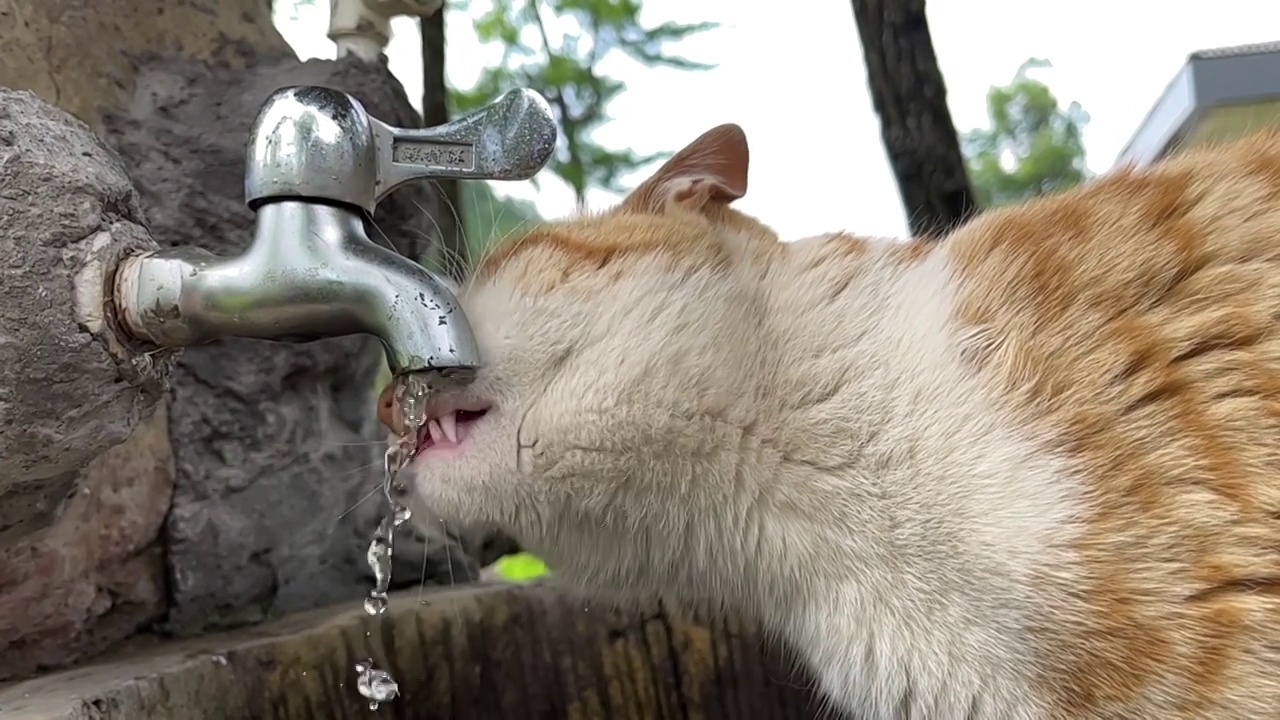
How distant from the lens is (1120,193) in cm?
64

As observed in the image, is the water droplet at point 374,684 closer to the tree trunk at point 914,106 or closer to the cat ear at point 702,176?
the cat ear at point 702,176

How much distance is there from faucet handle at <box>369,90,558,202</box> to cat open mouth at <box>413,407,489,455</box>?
16 centimetres

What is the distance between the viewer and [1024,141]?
213cm

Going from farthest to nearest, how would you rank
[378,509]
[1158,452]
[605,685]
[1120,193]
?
1. [378,509]
2. [605,685]
3. [1120,193]
4. [1158,452]

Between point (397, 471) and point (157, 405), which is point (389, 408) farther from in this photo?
point (157, 405)

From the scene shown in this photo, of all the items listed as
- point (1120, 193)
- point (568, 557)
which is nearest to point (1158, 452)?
point (1120, 193)

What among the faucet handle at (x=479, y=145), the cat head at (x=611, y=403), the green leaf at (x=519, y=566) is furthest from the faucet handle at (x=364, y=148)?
the green leaf at (x=519, y=566)

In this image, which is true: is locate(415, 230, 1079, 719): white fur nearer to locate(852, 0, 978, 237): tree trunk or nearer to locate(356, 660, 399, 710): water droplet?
locate(356, 660, 399, 710): water droplet

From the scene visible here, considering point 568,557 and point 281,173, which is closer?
point 281,173

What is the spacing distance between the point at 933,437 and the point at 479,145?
0.33 m

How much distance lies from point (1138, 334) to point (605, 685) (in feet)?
1.82

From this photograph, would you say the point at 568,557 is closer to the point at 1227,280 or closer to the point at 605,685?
the point at 605,685

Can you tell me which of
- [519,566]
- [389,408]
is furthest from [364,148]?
[519,566]

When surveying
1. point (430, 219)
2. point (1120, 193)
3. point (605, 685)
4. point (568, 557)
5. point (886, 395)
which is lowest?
point (605, 685)
